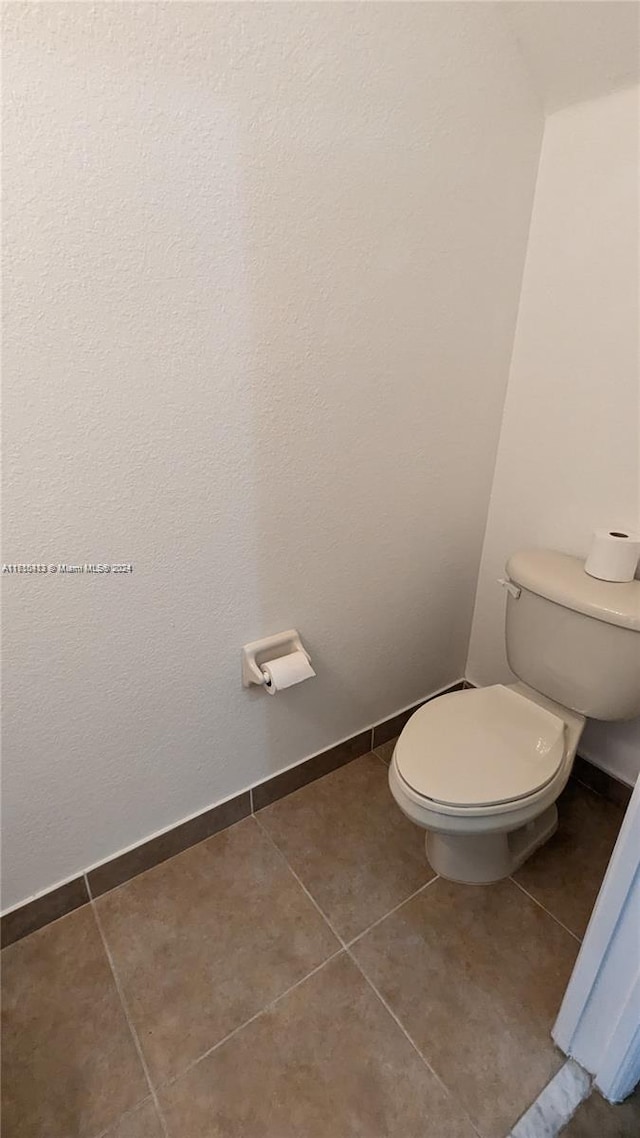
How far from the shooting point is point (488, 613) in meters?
1.80

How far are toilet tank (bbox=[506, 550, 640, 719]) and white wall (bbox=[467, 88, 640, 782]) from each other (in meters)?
0.18

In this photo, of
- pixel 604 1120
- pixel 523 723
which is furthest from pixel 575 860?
pixel 604 1120

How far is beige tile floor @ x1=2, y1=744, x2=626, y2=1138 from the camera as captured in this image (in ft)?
3.25

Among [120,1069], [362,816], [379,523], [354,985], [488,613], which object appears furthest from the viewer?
[488,613]

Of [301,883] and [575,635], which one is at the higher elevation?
[575,635]

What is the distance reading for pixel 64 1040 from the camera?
1.08 m

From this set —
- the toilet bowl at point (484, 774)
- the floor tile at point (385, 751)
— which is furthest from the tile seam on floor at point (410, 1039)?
the floor tile at point (385, 751)

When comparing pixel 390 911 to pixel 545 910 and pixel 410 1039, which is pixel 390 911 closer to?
pixel 410 1039

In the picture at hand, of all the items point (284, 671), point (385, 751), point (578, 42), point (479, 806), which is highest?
point (578, 42)

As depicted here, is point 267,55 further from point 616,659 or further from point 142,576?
point 616,659

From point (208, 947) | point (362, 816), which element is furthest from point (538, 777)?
point (208, 947)

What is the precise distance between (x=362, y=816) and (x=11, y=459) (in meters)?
1.29

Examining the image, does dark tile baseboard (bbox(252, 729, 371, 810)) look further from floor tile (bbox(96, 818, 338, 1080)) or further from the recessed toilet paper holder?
the recessed toilet paper holder

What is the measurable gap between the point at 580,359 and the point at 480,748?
0.99m
